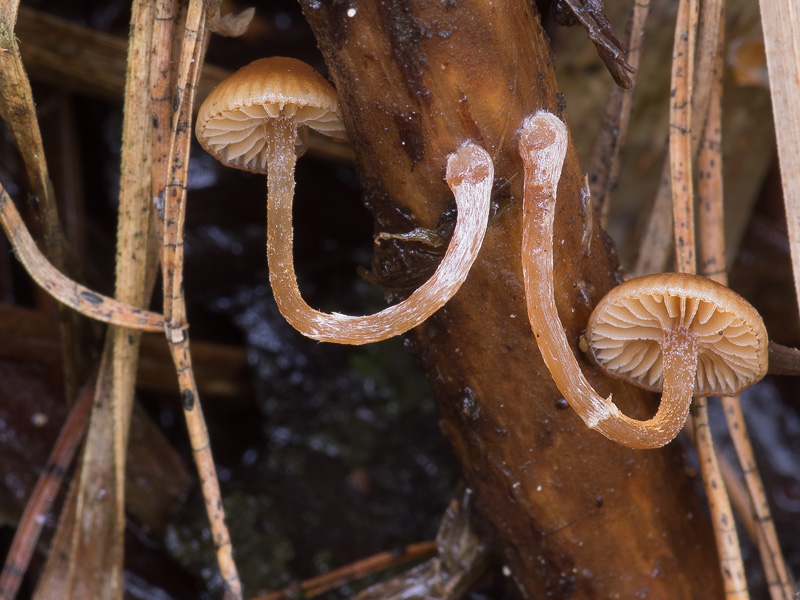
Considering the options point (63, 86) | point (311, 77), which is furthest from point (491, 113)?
point (63, 86)

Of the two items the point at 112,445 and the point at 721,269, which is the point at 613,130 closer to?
the point at 721,269

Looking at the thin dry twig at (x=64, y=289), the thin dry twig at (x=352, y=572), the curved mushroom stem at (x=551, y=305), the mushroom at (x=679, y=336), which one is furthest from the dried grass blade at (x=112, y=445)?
the mushroom at (x=679, y=336)

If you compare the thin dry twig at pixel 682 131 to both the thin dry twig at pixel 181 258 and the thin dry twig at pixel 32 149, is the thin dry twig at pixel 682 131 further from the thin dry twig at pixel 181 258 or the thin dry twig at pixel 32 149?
the thin dry twig at pixel 32 149

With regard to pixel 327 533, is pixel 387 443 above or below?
above

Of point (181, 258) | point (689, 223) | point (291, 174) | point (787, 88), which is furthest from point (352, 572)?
point (787, 88)

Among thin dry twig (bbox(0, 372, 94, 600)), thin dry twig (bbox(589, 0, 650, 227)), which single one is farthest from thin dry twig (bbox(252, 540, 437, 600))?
thin dry twig (bbox(589, 0, 650, 227))

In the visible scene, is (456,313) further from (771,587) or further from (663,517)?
(771,587)

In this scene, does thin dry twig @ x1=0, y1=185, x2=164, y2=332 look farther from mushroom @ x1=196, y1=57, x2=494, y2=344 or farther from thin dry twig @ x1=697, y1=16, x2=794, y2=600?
thin dry twig @ x1=697, y1=16, x2=794, y2=600
